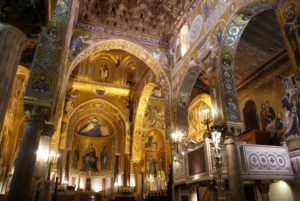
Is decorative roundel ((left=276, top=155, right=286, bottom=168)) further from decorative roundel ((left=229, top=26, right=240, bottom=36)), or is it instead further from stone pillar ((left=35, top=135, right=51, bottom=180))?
stone pillar ((left=35, top=135, right=51, bottom=180))

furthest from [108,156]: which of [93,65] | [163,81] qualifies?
[163,81]

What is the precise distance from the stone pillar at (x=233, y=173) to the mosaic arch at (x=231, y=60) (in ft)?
1.92

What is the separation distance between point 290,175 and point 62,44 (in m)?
8.40

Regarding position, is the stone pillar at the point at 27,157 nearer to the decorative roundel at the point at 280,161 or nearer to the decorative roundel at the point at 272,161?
the decorative roundel at the point at 272,161

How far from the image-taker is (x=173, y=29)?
42.5ft

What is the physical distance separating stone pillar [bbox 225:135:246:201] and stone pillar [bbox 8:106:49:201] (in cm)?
505

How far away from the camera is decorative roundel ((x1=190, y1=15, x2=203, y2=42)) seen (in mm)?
10402

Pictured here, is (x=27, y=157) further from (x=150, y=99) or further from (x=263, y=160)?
(x=150, y=99)

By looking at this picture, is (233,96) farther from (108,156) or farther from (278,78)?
(108,156)

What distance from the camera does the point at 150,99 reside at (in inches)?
741

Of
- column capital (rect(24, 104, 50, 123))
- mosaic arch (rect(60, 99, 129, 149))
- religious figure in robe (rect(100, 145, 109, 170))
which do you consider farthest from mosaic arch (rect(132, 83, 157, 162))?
column capital (rect(24, 104, 50, 123))

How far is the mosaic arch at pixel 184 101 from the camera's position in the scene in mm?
11102

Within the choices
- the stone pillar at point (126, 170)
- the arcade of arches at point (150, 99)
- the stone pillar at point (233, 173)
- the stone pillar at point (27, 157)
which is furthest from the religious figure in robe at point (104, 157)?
the stone pillar at point (27, 157)

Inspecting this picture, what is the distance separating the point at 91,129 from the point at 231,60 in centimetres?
1507
